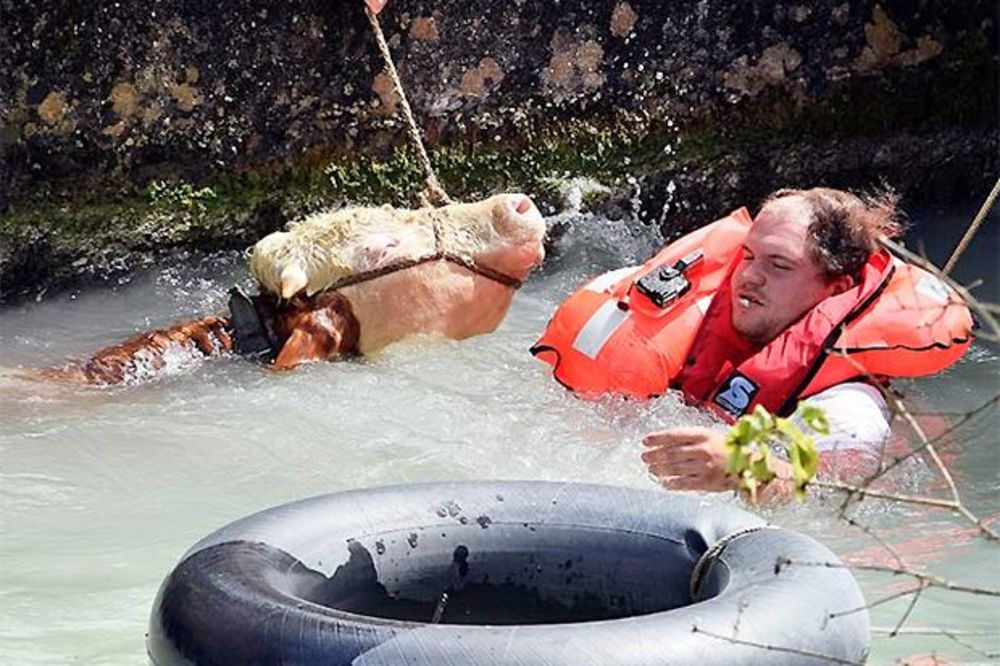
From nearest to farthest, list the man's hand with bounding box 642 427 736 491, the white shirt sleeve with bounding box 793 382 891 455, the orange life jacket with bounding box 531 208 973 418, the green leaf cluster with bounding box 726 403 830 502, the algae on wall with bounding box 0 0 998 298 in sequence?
the green leaf cluster with bounding box 726 403 830 502 < the man's hand with bounding box 642 427 736 491 < the white shirt sleeve with bounding box 793 382 891 455 < the orange life jacket with bounding box 531 208 973 418 < the algae on wall with bounding box 0 0 998 298

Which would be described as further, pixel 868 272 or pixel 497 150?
pixel 497 150

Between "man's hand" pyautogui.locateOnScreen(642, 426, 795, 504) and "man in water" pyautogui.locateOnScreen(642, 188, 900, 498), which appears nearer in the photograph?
"man's hand" pyautogui.locateOnScreen(642, 426, 795, 504)

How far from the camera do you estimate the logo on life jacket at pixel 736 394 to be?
17.3ft

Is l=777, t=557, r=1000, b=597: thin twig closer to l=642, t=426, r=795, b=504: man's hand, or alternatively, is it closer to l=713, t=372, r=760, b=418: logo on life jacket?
l=642, t=426, r=795, b=504: man's hand

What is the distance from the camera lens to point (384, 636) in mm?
2922

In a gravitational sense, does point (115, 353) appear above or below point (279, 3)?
below

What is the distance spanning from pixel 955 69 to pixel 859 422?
12.1 ft

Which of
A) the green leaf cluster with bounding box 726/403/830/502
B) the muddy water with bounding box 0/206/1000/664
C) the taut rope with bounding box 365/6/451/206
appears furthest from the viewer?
the taut rope with bounding box 365/6/451/206

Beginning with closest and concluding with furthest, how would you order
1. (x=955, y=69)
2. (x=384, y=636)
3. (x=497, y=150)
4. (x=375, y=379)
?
1. (x=384, y=636)
2. (x=375, y=379)
3. (x=497, y=150)
4. (x=955, y=69)

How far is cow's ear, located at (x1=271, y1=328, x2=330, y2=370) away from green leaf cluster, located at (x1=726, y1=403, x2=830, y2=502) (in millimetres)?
3030

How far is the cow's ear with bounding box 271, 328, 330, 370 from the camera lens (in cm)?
559

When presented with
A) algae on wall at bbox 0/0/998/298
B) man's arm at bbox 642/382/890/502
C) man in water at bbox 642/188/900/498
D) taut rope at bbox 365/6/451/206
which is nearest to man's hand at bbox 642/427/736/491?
man's arm at bbox 642/382/890/502

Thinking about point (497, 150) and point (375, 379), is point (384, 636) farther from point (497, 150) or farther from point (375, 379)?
point (497, 150)

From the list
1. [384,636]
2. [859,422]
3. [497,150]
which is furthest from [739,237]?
[384,636]
